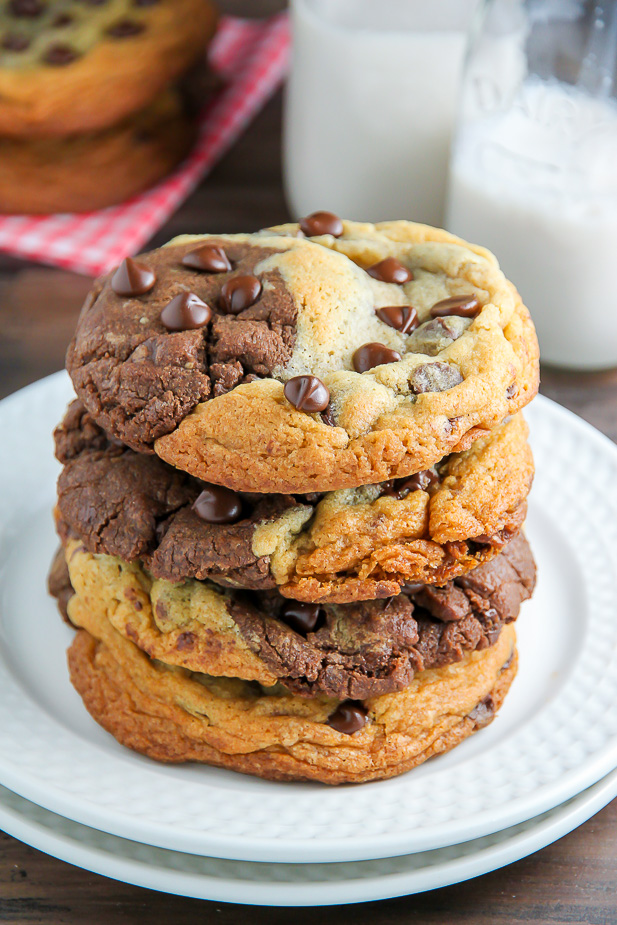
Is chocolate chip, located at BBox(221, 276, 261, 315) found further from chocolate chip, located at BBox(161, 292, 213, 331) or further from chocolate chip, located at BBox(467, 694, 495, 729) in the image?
chocolate chip, located at BBox(467, 694, 495, 729)

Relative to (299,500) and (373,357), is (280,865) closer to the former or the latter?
(299,500)

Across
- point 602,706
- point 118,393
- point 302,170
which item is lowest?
point 602,706

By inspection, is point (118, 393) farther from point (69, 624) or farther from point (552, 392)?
point (552, 392)

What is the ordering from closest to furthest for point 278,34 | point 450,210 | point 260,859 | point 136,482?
point 260,859, point 136,482, point 450,210, point 278,34

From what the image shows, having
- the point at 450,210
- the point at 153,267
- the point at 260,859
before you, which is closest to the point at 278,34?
the point at 450,210

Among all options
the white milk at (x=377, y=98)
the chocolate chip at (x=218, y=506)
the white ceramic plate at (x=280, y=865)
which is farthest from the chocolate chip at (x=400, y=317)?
the white milk at (x=377, y=98)

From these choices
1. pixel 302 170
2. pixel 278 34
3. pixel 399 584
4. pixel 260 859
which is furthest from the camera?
pixel 278 34

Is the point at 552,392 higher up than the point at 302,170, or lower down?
lower down
